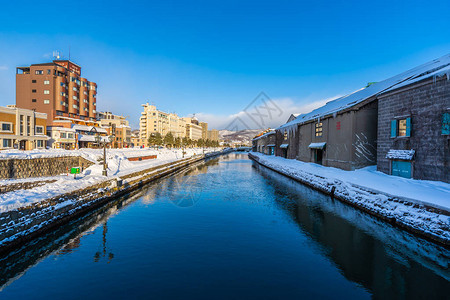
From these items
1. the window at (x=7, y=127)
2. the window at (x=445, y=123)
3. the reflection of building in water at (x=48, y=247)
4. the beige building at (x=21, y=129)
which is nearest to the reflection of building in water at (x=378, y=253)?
the window at (x=445, y=123)

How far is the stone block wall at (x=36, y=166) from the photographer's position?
2230 cm

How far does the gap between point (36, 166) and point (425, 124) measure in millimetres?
36184

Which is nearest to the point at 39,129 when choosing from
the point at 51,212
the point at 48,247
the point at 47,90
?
the point at 47,90

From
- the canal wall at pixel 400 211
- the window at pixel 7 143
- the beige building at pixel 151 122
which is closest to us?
the canal wall at pixel 400 211

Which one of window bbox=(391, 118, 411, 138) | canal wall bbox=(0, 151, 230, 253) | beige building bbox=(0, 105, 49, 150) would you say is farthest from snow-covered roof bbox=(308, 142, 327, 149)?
beige building bbox=(0, 105, 49, 150)

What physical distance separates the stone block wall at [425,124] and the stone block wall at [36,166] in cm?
3517

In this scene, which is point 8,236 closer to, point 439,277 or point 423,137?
point 439,277

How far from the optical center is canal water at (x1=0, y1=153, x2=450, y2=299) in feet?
25.2

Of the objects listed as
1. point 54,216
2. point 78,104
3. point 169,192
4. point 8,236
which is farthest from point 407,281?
point 78,104

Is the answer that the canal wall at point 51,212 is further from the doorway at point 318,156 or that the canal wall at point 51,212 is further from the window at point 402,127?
the doorway at point 318,156

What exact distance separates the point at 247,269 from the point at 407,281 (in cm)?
578

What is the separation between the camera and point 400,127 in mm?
18719

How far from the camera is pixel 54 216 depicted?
A: 12.9 metres

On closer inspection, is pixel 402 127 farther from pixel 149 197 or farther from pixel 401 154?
pixel 149 197
